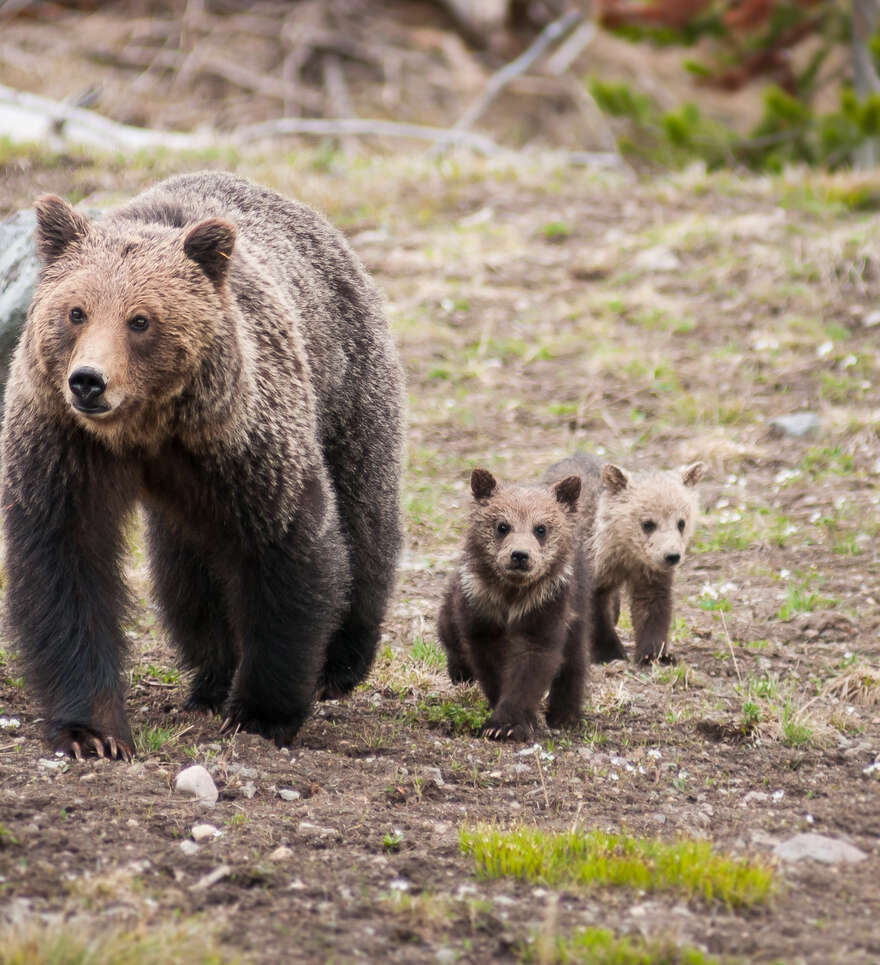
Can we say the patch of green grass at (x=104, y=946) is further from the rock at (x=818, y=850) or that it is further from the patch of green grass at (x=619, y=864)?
the rock at (x=818, y=850)

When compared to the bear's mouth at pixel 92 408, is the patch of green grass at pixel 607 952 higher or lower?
lower

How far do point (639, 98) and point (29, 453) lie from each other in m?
11.6

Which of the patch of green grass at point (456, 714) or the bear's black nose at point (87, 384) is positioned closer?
the bear's black nose at point (87, 384)

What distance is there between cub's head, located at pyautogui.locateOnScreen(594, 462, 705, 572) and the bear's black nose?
332 cm

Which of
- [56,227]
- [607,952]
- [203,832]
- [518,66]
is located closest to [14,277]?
[56,227]

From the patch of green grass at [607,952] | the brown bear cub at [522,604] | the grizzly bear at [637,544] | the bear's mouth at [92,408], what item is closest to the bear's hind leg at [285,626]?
the brown bear cub at [522,604]

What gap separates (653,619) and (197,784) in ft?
9.96

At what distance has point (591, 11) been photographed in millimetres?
22266

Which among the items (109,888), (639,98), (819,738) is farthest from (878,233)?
(109,888)

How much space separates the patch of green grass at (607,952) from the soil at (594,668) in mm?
61

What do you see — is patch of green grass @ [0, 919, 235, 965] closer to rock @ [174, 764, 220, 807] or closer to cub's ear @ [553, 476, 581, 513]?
rock @ [174, 764, 220, 807]

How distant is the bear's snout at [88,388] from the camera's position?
4.58 meters

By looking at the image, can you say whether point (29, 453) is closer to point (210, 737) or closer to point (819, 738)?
point (210, 737)

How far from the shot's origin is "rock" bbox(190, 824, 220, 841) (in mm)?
4216
